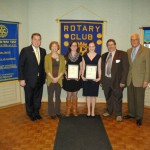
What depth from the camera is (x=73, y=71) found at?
12.7 feet

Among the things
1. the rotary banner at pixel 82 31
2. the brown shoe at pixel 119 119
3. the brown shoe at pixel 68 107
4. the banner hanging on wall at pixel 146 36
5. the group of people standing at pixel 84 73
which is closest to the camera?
the group of people standing at pixel 84 73

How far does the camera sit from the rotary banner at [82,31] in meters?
4.95

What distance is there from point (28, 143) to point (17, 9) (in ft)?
10.3

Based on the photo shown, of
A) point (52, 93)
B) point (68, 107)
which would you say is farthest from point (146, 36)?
point (52, 93)

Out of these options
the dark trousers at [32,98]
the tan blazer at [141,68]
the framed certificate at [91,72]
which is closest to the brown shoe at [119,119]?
the tan blazer at [141,68]

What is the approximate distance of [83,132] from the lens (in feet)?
11.2

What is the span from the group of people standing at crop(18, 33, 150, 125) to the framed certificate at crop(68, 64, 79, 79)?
0.05 meters

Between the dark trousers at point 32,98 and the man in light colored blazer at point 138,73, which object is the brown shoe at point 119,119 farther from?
the dark trousers at point 32,98

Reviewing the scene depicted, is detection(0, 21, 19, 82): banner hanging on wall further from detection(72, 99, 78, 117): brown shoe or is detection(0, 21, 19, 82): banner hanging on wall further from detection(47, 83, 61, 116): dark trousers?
detection(72, 99, 78, 117): brown shoe

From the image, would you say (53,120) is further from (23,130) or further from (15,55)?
(15,55)

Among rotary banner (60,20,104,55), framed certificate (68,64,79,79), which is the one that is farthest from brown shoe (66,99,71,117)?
rotary banner (60,20,104,55)

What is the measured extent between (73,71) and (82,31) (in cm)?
153

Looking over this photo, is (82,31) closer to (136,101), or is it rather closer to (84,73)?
(84,73)

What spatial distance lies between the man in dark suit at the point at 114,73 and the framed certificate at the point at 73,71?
0.51m
